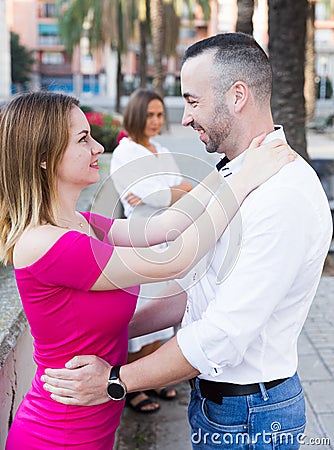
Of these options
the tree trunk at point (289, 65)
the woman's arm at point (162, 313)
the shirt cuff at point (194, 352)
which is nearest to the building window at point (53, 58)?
the tree trunk at point (289, 65)

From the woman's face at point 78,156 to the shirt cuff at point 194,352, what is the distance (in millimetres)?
624

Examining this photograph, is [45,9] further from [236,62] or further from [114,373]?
[114,373]

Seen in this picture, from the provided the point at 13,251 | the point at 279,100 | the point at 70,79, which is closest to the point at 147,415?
the point at 13,251

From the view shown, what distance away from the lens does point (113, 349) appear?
6.97ft

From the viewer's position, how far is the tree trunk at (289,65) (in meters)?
7.58

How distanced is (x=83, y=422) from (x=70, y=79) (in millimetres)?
79874

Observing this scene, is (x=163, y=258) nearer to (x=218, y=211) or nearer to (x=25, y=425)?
(x=218, y=211)

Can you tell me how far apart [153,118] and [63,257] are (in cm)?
326

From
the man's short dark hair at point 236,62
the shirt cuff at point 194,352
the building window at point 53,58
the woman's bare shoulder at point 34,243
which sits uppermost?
the man's short dark hair at point 236,62

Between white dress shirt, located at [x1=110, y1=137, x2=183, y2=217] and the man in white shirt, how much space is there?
2.04 metres

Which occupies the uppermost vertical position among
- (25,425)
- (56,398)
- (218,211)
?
(218,211)

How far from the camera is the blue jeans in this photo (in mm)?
2037

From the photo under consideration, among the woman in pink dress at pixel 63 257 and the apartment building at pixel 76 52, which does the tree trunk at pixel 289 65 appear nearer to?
the woman in pink dress at pixel 63 257

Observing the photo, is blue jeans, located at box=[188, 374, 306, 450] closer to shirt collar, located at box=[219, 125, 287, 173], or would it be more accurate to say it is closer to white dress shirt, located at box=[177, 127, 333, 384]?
white dress shirt, located at box=[177, 127, 333, 384]
